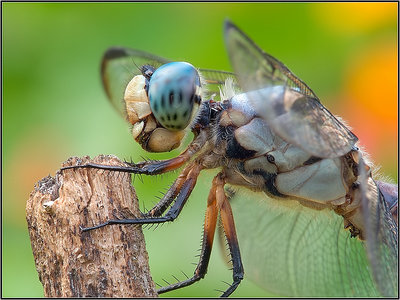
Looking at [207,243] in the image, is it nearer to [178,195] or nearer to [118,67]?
[178,195]

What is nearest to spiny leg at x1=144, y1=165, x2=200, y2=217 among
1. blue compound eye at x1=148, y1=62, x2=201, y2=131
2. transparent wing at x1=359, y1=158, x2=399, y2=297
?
blue compound eye at x1=148, y1=62, x2=201, y2=131

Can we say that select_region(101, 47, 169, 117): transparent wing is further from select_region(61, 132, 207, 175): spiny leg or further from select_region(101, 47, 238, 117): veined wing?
select_region(61, 132, 207, 175): spiny leg

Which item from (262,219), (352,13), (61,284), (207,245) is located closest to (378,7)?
(352,13)

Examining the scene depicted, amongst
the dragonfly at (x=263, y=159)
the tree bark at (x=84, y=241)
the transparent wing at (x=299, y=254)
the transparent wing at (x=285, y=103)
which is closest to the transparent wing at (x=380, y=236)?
the dragonfly at (x=263, y=159)

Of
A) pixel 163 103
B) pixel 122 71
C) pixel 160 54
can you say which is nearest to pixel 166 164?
pixel 163 103

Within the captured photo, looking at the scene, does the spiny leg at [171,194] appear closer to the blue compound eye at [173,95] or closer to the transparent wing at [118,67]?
the blue compound eye at [173,95]

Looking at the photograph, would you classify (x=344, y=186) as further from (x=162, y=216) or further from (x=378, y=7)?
(x=378, y=7)

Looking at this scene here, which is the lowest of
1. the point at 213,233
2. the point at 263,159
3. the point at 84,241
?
the point at 213,233
